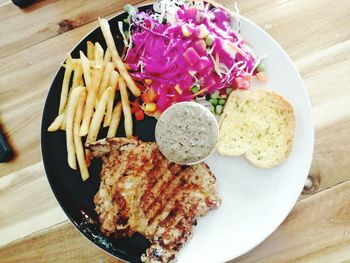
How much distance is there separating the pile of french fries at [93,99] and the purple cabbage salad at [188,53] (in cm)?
16

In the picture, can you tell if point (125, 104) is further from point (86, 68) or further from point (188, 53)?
point (188, 53)

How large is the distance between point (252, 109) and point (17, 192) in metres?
2.06

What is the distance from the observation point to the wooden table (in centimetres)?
364

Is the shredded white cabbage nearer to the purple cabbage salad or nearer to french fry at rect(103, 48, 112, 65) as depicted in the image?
the purple cabbage salad

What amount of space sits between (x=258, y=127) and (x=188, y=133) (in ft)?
1.98

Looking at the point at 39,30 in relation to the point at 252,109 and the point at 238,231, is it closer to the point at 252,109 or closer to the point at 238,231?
the point at 252,109

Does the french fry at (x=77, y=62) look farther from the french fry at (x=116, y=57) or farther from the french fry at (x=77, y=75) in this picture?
the french fry at (x=116, y=57)

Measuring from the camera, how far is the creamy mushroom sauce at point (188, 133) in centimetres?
321

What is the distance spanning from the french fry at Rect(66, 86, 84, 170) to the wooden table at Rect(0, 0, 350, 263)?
18.2 inches

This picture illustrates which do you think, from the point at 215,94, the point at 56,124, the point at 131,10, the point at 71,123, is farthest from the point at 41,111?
the point at 215,94

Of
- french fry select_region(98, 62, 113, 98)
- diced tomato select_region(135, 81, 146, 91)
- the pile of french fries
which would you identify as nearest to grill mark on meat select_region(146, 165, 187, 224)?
the pile of french fries

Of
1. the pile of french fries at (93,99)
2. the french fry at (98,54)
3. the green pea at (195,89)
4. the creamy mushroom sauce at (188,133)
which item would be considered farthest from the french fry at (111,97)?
the green pea at (195,89)

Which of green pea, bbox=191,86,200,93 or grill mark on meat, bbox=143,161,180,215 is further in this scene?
green pea, bbox=191,86,200,93

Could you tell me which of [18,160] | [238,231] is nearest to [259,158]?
[238,231]
